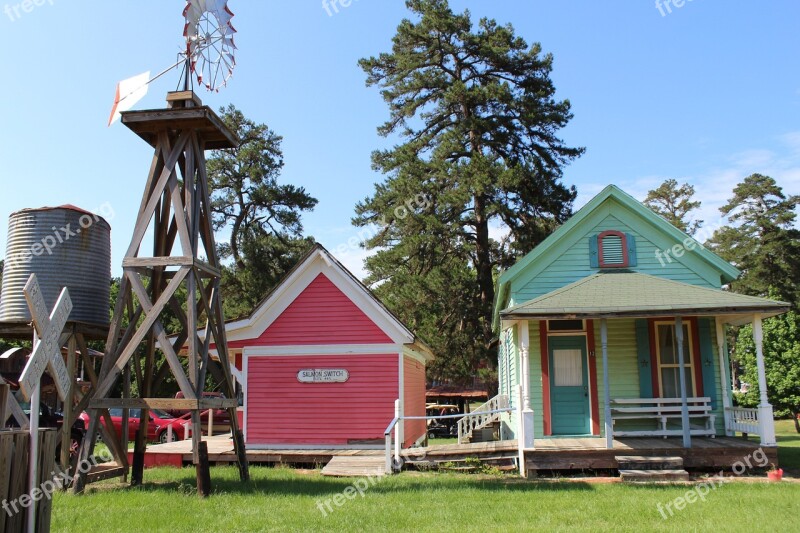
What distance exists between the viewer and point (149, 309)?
38.0ft

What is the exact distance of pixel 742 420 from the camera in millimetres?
14203

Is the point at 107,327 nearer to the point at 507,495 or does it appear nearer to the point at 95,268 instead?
the point at 95,268

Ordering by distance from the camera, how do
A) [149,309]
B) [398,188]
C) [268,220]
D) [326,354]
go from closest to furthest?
1. [149,309]
2. [326,354]
3. [398,188]
4. [268,220]

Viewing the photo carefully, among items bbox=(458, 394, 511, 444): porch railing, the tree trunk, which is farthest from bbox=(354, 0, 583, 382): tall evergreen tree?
bbox=(458, 394, 511, 444): porch railing

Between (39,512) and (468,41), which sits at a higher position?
(468,41)

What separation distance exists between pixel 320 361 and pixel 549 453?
605 centimetres

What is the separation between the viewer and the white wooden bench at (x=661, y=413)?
545 inches

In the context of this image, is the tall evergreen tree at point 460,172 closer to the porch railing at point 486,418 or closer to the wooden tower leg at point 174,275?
the porch railing at point 486,418

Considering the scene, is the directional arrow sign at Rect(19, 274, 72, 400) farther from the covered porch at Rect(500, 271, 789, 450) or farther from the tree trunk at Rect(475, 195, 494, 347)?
the tree trunk at Rect(475, 195, 494, 347)

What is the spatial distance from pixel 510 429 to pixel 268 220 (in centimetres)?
2456

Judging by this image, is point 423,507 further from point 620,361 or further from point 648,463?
point 620,361

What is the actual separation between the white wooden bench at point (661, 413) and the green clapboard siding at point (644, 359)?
33 cm

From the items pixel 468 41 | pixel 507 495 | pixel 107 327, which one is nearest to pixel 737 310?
pixel 507 495

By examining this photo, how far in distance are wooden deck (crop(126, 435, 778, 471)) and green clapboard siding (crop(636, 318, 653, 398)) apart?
3.57 ft
